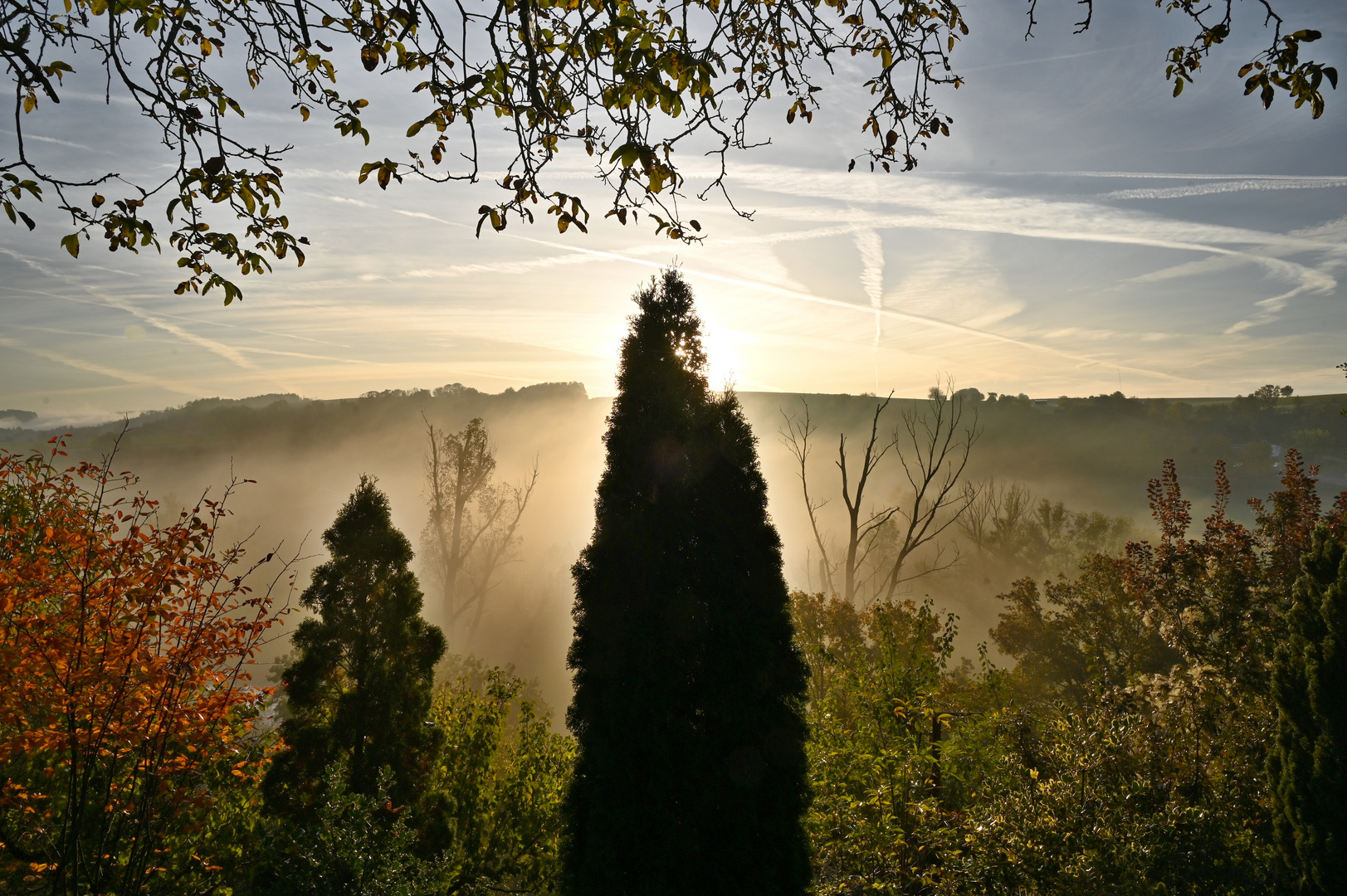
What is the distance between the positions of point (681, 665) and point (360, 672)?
5.14 meters

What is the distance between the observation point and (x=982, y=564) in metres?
46.4

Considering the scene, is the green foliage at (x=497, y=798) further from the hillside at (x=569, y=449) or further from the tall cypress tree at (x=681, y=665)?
the hillside at (x=569, y=449)

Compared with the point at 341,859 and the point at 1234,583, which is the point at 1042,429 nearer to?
the point at 1234,583

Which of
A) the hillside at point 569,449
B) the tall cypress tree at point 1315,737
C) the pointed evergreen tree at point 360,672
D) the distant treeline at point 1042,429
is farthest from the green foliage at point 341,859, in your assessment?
the distant treeline at point 1042,429

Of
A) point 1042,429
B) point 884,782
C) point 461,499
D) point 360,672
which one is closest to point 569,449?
point 461,499

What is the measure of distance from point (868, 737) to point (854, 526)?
34.1 feet

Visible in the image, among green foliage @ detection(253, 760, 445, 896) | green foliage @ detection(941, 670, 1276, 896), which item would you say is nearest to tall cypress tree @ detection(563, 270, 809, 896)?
green foliage @ detection(253, 760, 445, 896)

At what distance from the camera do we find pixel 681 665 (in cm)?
541

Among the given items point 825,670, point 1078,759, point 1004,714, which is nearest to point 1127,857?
point 1078,759

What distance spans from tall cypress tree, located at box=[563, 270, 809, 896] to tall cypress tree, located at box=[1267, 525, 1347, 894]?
208 inches

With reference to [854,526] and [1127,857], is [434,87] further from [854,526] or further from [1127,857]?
[854,526]

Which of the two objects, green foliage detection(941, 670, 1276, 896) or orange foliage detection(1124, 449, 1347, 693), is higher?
orange foliage detection(1124, 449, 1347, 693)

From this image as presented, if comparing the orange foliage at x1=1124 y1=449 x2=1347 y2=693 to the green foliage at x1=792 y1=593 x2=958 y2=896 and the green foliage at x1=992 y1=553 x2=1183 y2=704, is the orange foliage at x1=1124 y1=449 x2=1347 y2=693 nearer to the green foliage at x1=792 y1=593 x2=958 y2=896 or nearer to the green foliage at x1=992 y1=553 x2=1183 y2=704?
the green foliage at x1=792 y1=593 x2=958 y2=896

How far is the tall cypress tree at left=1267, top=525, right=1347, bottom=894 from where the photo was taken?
601cm
